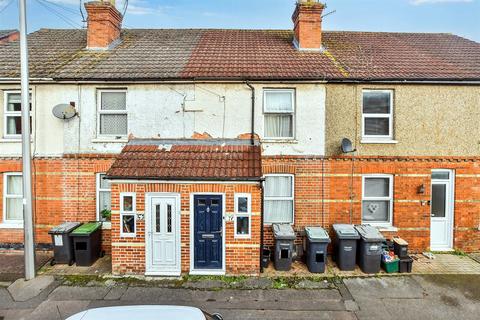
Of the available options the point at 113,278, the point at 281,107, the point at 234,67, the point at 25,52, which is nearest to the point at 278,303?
the point at 113,278

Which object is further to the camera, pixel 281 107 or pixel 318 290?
pixel 281 107

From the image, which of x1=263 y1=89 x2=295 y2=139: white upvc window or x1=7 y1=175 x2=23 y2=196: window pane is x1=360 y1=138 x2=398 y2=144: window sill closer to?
x1=263 y1=89 x2=295 y2=139: white upvc window

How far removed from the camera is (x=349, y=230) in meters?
9.08

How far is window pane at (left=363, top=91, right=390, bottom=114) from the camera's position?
1008cm

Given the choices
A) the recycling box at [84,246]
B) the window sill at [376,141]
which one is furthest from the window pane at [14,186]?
the window sill at [376,141]

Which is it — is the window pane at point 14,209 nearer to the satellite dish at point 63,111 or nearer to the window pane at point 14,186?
the window pane at point 14,186

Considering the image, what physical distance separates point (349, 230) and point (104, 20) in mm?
11009

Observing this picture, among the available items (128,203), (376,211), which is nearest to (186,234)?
(128,203)

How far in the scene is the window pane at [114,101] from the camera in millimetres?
10102

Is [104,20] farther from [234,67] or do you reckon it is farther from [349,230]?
[349,230]

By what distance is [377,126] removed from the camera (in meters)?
10.1

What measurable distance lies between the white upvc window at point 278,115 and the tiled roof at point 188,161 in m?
Result: 0.89

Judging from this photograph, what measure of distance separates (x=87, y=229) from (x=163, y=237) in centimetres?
243

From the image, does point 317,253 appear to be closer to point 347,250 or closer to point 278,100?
point 347,250
